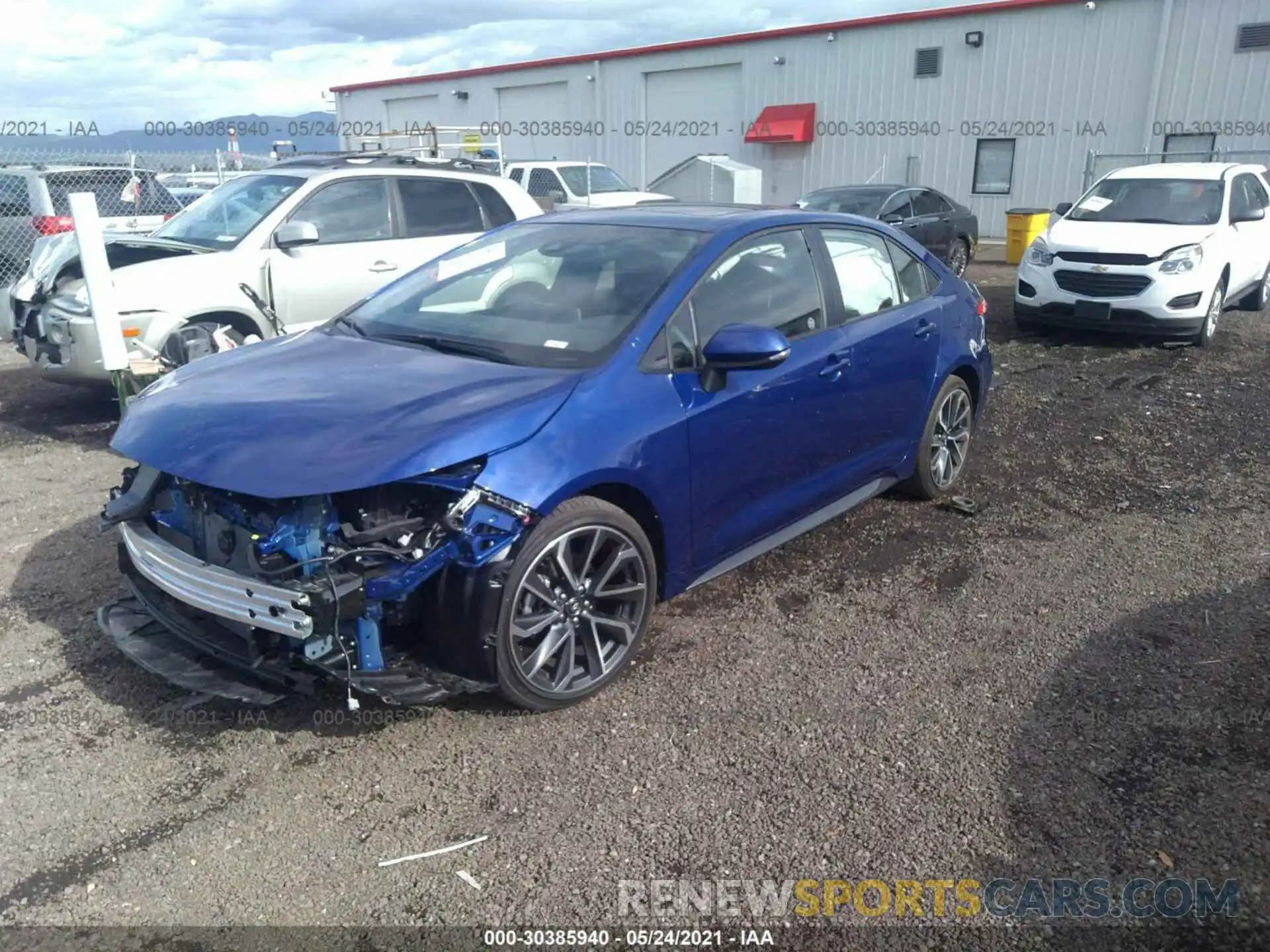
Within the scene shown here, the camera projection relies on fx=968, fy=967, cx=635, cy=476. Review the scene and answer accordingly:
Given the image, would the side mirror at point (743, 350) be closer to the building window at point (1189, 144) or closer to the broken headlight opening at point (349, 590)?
the broken headlight opening at point (349, 590)

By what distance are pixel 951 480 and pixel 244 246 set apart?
201 inches

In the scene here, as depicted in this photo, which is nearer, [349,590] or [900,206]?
[349,590]

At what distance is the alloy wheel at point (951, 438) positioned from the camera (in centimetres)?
548

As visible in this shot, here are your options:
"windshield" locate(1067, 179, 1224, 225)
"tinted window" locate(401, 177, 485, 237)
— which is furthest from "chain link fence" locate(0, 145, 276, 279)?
"windshield" locate(1067, 179, 1224, 225)

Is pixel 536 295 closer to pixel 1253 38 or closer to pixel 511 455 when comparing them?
pixel 511 455

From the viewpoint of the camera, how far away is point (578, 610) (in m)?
3.43

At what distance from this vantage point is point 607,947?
2.51 metres

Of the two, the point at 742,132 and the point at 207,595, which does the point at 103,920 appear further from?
the point at 742,132

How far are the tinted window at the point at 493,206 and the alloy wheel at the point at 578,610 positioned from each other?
5430 millimetres

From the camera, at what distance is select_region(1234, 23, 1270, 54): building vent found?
60.4 ft

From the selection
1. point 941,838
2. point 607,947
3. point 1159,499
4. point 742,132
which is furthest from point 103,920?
point 742,132

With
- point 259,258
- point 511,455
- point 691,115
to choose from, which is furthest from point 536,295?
point 691,115

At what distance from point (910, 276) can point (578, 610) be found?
2876mm

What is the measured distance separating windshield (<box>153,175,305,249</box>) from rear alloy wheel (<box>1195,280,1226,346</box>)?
8685mm
